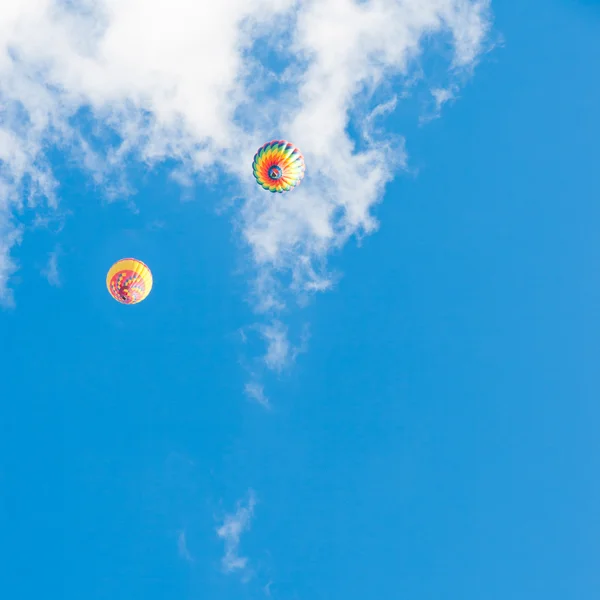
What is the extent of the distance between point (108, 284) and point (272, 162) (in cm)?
1903

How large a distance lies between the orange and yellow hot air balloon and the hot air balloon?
14029 millimetres

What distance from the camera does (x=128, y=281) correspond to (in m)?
74.5

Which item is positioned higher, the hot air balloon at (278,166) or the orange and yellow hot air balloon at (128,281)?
the hot air balloon at (278,166)

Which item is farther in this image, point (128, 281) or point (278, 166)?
point (128, 281)

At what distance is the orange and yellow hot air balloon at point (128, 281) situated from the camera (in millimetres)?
74625

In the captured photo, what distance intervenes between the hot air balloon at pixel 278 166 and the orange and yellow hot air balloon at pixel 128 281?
14.0 m

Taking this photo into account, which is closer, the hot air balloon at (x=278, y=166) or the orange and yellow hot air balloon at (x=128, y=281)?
the hot air balloon at (x=278, y=166)

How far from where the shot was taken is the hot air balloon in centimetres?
7406

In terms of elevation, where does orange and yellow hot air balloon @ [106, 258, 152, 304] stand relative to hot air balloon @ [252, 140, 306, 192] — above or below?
below

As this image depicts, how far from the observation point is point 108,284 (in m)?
75.8

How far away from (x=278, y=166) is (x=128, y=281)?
17.3 m

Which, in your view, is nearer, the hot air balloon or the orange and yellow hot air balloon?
the hot air balloon

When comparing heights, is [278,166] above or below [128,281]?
above

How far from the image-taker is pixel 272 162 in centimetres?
7406
